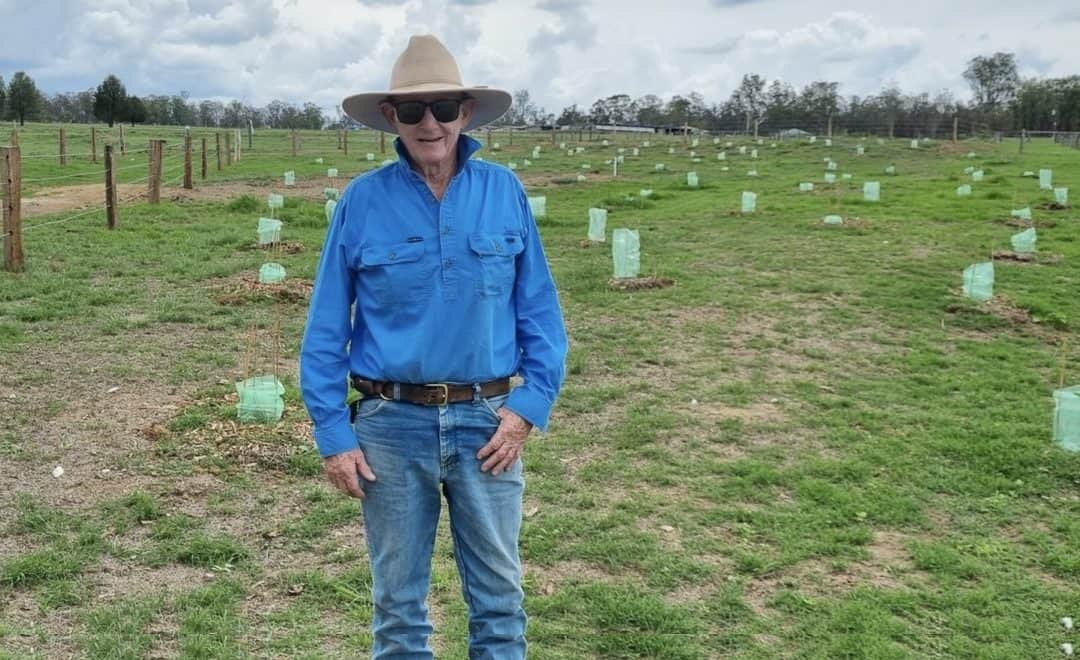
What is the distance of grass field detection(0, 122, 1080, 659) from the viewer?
137 inches

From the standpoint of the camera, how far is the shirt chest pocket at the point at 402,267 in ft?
7.26

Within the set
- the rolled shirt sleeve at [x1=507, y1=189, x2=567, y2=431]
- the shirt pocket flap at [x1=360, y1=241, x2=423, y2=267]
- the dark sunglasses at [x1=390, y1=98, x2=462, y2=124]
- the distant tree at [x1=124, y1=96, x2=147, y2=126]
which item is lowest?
the rolled shirt sleeve at [x1=507, y1=189, x2=567, y2=431]

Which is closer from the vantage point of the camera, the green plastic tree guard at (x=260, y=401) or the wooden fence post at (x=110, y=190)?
the green plastic tree guard at (x=260, y=401)

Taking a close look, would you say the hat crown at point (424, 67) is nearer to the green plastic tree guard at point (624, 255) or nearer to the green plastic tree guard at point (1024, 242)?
the green plastic tree guard at point (624, 255)

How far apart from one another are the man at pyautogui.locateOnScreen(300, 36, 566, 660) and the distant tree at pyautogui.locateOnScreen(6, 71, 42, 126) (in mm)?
64086

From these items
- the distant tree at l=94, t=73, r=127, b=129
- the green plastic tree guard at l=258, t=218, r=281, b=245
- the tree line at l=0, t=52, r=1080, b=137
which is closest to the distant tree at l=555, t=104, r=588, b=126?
the tree line at l=0, t=52, r=1080, b=137

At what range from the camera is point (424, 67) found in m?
2.28

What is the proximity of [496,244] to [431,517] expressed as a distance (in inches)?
28.4

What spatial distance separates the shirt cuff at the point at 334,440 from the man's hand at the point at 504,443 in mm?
322

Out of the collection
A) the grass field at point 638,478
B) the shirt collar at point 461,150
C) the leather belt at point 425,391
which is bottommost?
the grass field at point 638,478

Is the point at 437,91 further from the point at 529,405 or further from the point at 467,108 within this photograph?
the point at 529,405

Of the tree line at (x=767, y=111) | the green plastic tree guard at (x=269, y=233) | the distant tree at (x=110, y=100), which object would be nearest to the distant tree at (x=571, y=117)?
the tree line at (x=767, y=111)

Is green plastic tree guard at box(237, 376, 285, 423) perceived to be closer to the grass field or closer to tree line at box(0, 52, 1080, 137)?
the grass field

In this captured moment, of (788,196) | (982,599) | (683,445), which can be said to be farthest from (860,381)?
(788,196)
